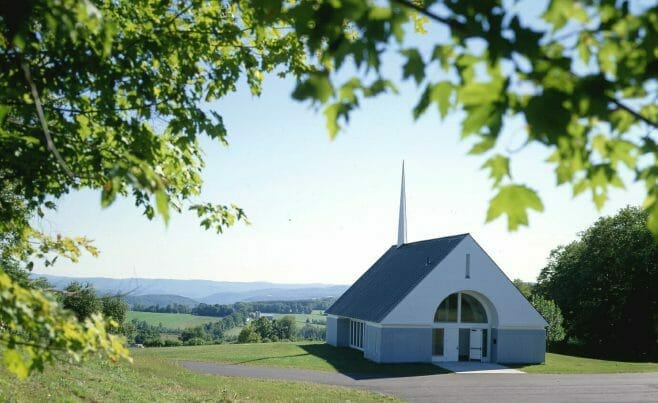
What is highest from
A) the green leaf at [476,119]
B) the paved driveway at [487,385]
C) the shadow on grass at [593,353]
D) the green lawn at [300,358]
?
the green leaf at [476,119]

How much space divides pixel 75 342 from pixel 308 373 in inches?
829

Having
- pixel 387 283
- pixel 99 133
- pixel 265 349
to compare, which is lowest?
pixel 265 349

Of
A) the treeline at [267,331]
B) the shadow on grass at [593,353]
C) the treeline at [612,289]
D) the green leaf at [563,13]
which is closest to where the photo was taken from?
the green leaf at [563,13]

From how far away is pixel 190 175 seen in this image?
7.29 m

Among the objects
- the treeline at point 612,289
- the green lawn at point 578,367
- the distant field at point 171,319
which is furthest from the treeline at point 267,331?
the distant field at point 171,319

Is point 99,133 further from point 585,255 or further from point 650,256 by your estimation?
point 585,255

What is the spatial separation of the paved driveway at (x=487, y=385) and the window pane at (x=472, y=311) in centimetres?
592

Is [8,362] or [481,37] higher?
[481,37]

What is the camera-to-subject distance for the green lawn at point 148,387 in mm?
13633

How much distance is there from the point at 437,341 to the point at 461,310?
2182 mm

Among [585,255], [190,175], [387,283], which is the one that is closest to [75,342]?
[190,175]

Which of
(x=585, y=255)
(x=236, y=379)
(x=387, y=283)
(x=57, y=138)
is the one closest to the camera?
(x=57, y=138)

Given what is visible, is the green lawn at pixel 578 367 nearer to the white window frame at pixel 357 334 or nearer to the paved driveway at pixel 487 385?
the paved driveway at pixel 487 385

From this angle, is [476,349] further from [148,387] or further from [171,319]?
[171,319]
